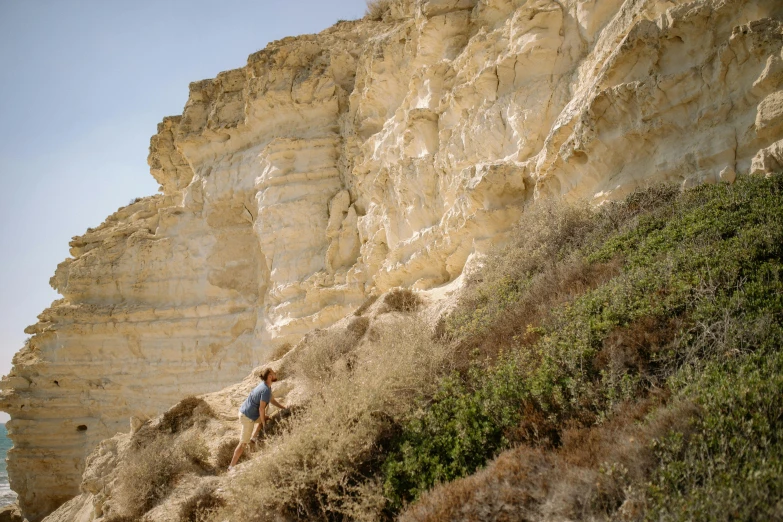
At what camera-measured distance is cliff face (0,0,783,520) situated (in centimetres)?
677

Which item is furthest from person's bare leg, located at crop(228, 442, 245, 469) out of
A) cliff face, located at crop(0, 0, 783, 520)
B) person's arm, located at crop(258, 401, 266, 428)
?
cliff face, located at crop(0, 0, 783, 520)

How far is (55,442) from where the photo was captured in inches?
676

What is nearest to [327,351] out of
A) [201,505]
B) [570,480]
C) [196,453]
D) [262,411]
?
[262,411]

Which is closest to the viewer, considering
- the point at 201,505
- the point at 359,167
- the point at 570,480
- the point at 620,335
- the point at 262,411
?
the point at 570,480

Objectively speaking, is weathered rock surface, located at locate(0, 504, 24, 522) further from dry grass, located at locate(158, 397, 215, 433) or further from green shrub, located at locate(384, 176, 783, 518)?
green shrub, located at locate(384, 176, 783, 518)

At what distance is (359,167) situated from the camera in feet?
48.4

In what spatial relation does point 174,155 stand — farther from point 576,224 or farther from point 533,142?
point 576,224

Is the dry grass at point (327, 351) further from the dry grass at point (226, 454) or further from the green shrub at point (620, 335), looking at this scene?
the green shrub at point (620, 335)

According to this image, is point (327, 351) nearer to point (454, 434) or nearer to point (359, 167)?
point (454, 434)

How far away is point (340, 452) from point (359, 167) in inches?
449

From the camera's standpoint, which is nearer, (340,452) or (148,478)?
(340,452)

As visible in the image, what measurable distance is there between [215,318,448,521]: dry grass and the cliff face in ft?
15.0

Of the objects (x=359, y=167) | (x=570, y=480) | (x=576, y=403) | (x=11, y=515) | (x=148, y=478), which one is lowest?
(x=11, y=515)

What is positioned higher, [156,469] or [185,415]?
[185,415]
